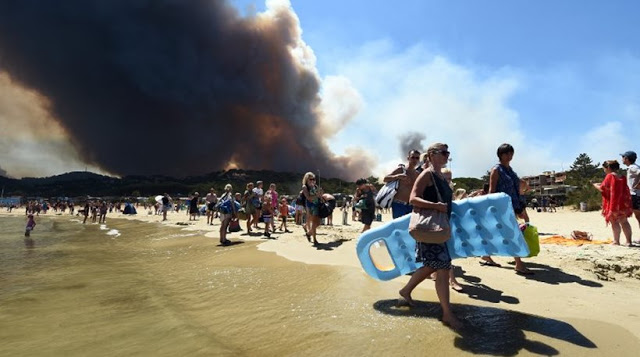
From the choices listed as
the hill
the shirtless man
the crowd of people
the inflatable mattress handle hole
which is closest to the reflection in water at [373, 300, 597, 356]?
the crowd of people

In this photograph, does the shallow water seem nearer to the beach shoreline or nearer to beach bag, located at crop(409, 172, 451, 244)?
the beach shoreline

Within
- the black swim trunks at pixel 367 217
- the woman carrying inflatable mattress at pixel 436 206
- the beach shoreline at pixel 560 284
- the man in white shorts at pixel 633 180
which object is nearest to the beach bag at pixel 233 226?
the beach shoreline at pixel 560 284

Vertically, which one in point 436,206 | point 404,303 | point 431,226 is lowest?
point 404,303

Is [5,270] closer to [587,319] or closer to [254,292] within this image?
[254,292]

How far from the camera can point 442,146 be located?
10.9ft

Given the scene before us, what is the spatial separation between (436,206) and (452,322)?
1004 mm

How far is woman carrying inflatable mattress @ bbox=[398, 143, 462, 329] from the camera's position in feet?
10.00

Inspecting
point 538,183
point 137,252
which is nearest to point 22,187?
point 137,252

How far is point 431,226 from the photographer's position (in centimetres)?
302

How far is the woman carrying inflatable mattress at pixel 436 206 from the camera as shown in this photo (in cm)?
305

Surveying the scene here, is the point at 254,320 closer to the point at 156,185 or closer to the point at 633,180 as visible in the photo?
the point at 633,180

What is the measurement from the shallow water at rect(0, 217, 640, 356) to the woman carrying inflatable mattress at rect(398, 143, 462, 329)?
27 centimetres

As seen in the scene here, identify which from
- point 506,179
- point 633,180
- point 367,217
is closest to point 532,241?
point 506,179

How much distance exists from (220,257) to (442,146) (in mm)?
5591
